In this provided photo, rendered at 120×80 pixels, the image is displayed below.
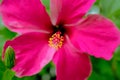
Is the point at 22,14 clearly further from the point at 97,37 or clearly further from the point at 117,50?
the point at 117,50

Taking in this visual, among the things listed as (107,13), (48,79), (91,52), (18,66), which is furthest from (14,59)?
(48,79)

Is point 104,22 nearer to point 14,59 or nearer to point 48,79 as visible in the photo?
point 14,59

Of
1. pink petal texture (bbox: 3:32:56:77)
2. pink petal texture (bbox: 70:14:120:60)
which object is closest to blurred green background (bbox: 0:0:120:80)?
pink petal texture (bbox: 3:32:56:77)

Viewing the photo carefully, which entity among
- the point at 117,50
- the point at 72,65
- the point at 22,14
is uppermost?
the point at 22,14

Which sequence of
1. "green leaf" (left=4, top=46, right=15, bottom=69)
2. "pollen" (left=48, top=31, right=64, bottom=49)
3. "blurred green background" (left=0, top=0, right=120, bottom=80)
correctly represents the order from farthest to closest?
1. "blurred green background" (left=0, top=0, right=120, bottom=80)
2. "pollen" (left=48, top=31, right=64, bottom=49)
3. "green leaf" (left=4, top=46, right=15, bottom=69)

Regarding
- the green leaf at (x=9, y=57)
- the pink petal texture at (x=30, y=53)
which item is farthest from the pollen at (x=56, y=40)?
the green leaf at (x=9, y=57)

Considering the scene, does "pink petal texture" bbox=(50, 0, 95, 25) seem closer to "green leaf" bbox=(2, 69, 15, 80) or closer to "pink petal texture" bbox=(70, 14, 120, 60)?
"pink petal texture" bbox=(70, 14, 120, 60)

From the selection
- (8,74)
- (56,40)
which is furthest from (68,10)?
(8,74)
